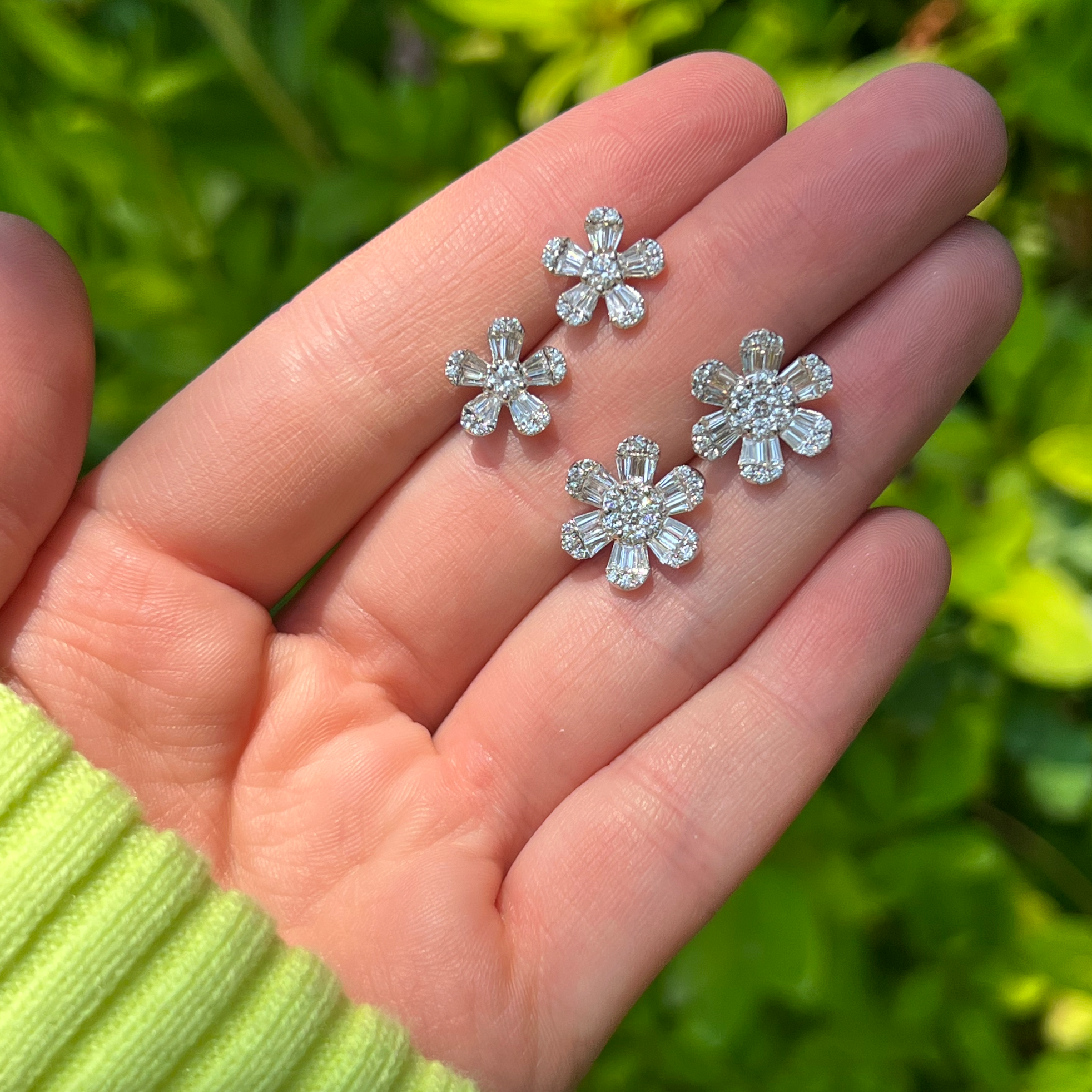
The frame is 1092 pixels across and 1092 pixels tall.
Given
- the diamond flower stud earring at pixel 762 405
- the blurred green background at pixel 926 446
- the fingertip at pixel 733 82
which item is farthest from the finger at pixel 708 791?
the fingertip at pixel 733 82

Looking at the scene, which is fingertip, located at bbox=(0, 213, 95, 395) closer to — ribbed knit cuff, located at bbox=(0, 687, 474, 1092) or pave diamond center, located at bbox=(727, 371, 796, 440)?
ribbed knit cuff, located at bbox=(0, 687, 474, 1092)

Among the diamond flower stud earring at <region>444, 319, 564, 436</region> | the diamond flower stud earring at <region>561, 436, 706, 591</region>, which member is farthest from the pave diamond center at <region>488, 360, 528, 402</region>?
the diamond flower stud earring at <region>561, 436, 706, 591</region>

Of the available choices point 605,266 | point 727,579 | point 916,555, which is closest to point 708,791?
point 727,579

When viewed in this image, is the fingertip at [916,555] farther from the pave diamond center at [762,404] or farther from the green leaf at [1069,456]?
the green leaf at [1069,456]

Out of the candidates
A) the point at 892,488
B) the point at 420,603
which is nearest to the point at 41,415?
the point at 420,603

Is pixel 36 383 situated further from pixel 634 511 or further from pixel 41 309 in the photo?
pixel 634 511
